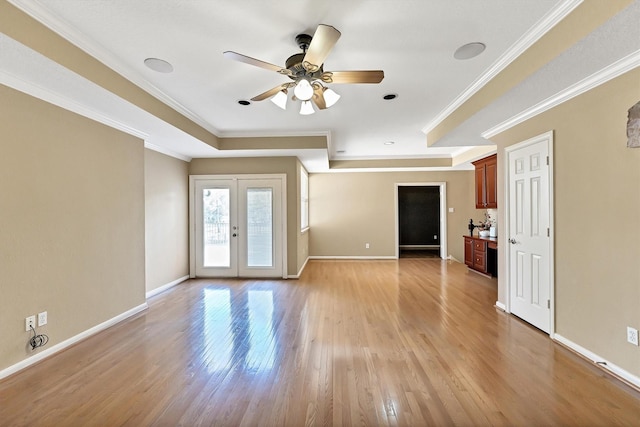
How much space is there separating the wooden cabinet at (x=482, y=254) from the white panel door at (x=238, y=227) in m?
4.00

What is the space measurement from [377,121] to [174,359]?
391 centimetres

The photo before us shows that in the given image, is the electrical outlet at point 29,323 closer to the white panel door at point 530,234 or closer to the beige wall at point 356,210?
the white panel door at point 530,234

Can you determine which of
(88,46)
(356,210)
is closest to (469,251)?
(356,210)

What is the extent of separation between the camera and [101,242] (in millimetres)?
3332

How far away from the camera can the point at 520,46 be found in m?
2.32

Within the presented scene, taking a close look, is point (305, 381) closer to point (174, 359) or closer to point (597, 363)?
point (174, 359)

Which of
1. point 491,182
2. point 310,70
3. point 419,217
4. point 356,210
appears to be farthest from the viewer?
point 419,217

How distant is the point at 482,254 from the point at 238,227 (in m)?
4.88

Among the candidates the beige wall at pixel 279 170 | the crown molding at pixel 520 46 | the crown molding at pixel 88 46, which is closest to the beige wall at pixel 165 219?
the beige wall at pixel 279 170

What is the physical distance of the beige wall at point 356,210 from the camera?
26.0 feet

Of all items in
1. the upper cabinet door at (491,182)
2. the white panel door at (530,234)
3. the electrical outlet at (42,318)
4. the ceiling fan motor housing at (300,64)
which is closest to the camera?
the ceiling fan motor housing at (300,64)

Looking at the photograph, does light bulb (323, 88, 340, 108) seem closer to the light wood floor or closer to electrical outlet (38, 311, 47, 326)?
the light wood floor

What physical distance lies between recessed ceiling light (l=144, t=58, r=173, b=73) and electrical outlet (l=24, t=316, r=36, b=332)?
2.46 m

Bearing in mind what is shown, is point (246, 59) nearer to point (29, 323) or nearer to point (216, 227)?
point (29, 323)
